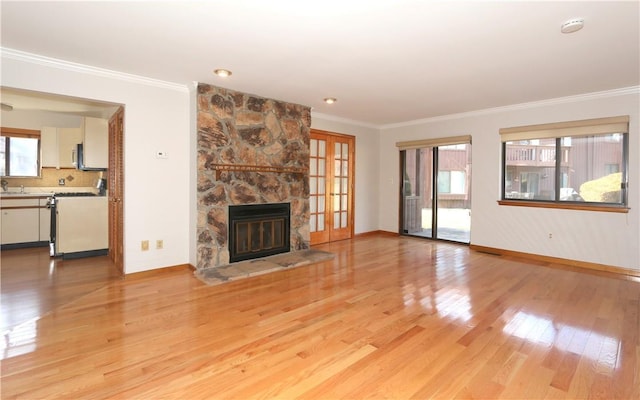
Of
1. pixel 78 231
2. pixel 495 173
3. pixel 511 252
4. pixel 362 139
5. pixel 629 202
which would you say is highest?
pixel 362 139

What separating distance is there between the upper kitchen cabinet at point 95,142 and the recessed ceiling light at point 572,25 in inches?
229

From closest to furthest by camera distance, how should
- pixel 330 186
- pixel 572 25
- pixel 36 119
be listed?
pixel 572 25
pixel 36 119
pixel 330 186

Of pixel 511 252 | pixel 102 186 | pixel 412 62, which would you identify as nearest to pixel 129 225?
pixel 102 186

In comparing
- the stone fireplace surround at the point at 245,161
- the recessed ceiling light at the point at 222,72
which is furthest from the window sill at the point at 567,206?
the recessed ceiling light at the point at 222,72

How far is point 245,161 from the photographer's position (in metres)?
4.46

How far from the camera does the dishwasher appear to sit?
4652mm

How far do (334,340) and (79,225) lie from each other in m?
4.54

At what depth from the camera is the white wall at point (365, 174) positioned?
263 inches

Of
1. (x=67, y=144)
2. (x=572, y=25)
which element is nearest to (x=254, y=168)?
(x=572, y=25)

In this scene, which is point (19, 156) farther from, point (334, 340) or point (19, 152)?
point (334, 340)

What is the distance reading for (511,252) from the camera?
17.2ft

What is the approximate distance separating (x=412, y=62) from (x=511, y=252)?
3746 mm

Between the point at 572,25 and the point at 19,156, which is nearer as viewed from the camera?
the point at 572,25

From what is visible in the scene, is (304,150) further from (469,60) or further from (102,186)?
(102,186)
